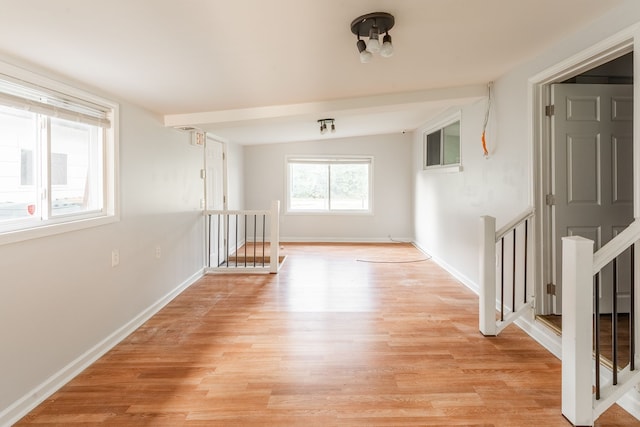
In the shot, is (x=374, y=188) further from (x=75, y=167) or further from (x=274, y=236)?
(x=75, y=167)

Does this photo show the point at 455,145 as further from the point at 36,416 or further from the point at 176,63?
the point at 36,416

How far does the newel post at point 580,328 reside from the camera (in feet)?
5.78

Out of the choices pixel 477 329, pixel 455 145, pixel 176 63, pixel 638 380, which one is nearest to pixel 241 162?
pixel 455 145

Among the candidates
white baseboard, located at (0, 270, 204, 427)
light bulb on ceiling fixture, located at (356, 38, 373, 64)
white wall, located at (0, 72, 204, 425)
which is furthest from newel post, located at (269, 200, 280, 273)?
light bulb on ceiling fixture, located at (356, 38, 373, 64)

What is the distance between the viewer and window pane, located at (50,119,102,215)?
239cm

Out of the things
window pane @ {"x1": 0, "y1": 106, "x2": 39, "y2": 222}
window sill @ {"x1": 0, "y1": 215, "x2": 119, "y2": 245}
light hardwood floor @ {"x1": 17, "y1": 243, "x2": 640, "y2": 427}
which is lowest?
light hardwood floor @ {"x1": 17, "y1": 243, "x2": 640, "y2": 427}

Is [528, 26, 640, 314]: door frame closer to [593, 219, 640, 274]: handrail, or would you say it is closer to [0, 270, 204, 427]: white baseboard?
[593, 219, 640, 274]: handrail

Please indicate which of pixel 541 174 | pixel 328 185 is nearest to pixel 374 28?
pixel 541 174

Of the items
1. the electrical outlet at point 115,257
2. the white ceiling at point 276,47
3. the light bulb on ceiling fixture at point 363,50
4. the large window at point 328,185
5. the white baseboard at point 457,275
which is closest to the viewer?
the white ceiling at point 276,47

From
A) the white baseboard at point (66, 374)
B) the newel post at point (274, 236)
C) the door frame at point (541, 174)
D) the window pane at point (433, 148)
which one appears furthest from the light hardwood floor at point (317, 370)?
the window pane at point (433, 148)

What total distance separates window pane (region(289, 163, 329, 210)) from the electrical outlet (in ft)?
16.6

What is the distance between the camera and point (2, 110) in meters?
1.97

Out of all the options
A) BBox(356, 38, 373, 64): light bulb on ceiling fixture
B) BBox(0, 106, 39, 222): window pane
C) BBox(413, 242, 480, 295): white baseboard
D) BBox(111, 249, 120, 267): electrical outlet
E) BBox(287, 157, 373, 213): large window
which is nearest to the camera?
BBox(0, 106, 39, 222): window pane

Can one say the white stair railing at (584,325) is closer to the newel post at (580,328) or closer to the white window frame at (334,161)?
the newel post at (580,328)
